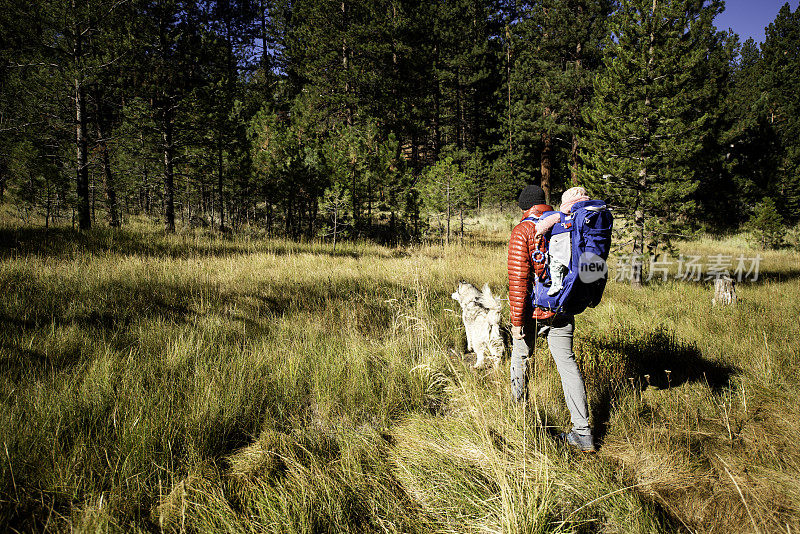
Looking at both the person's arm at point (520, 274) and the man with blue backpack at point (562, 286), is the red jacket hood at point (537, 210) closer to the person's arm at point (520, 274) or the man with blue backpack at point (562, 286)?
the man with blue backpack at point (562, 286)

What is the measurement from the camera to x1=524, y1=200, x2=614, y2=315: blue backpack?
6.72 feet

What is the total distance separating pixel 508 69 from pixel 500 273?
23017mm

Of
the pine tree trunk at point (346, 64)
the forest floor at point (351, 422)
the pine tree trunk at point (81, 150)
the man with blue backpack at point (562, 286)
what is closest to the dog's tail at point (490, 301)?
the forest floor at point (351, 422)

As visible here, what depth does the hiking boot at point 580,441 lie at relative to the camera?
7.17 feet

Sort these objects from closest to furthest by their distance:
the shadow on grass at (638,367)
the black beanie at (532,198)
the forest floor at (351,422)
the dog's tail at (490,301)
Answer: the forest floor at (351,422) < the black beanie at (532,198) < the shadow on grass at (638,367) < the dog's tail at (490,301)

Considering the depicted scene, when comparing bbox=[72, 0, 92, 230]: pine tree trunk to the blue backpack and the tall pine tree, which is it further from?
the tall pine tree

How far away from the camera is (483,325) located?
356 cm

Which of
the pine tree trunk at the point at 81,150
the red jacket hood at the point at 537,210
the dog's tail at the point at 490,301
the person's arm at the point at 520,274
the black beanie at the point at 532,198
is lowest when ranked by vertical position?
the dog's tail at the point at 490,301

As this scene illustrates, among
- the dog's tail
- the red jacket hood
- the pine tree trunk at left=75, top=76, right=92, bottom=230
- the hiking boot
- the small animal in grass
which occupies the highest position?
the pine tree trunk at left=75, top=76, right=92, bottom=230

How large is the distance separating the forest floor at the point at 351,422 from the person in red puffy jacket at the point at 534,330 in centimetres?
17

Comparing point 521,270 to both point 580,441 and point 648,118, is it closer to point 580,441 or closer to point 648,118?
point 580,441

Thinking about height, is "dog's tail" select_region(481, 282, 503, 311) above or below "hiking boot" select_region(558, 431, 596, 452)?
above

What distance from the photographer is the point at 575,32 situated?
16703mm

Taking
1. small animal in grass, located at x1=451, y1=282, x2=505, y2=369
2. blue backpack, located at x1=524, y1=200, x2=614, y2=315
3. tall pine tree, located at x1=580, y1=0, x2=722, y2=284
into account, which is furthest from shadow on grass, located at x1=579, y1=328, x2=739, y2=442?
tall pine tree, located at x1=580, y1=0, x2=722, y2=284
